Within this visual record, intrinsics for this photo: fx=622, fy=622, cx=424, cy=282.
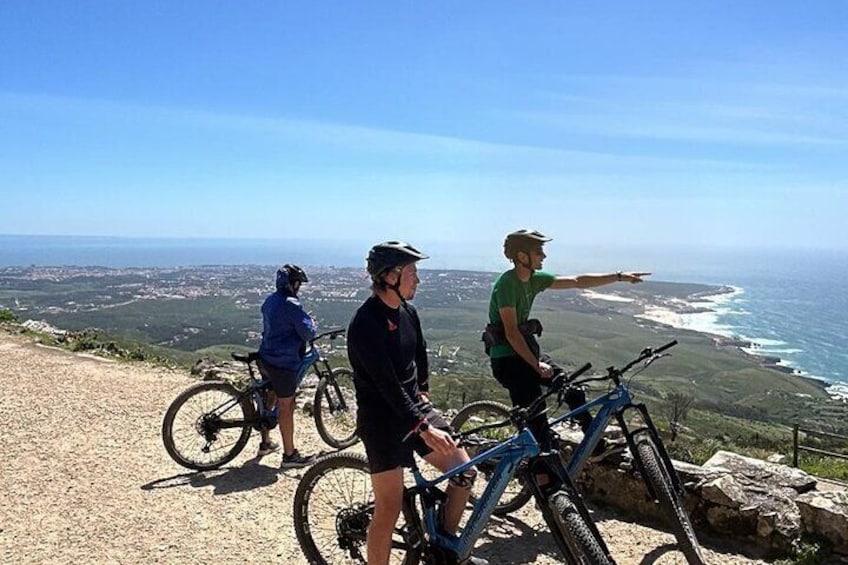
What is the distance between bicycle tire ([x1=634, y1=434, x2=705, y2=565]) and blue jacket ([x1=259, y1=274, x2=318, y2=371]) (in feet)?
11.7

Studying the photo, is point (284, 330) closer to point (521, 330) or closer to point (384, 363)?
point (521, 330)

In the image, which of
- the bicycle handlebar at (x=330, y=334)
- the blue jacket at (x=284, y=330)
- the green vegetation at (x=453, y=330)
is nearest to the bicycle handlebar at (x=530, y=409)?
the blue jacket at (x=284, y=330)

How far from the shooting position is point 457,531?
3.86 metres

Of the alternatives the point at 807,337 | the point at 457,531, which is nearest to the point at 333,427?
the point at 457,531

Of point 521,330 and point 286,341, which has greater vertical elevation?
point 521,330

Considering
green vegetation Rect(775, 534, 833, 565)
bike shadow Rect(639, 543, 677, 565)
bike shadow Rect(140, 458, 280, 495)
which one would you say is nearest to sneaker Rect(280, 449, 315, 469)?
bike shadow Rect(140, 458, 280, 495)

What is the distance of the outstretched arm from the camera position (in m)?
5.21

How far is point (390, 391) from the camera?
3.31m

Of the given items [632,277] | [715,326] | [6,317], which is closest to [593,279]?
[632,277]

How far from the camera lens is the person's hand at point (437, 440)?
3.35 metres

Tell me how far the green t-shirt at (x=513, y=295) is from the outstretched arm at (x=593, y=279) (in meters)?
0.22

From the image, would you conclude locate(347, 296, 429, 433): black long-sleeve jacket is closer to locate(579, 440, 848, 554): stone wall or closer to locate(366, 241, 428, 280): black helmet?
locate(366, 241, 428, 280): black helmet

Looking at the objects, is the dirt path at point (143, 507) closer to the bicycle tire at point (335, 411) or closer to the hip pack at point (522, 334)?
the bicycle tire at point (335, 411)

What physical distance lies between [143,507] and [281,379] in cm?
177
